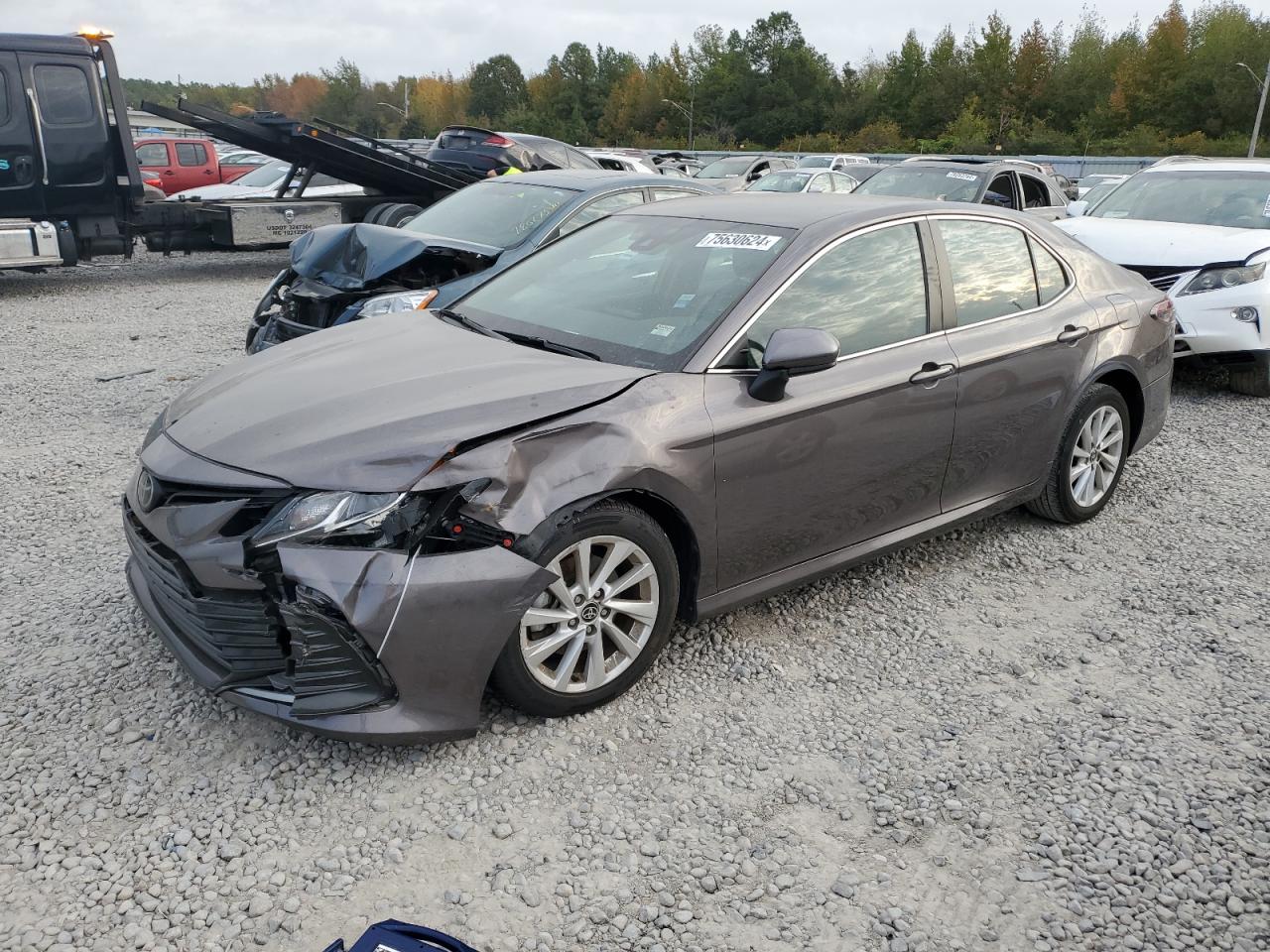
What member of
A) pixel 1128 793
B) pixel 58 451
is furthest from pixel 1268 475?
pixel 58 451

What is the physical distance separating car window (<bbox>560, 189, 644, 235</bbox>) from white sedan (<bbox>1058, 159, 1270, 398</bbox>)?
3720 mm

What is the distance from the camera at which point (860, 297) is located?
4020 millimetres

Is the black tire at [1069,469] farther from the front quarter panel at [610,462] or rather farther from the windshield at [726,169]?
the windshield at [726,169]

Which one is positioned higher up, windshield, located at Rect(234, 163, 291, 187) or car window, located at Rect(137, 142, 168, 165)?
car window, located at Rect(137, 142, 168, 165)

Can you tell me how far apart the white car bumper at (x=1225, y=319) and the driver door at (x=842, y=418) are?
4.24 m

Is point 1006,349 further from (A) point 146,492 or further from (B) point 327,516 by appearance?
(A) point 146,492

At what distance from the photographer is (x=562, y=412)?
3297 mm

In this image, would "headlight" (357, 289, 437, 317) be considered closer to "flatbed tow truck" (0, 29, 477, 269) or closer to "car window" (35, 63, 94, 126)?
"flatbed tow truck" (0, 29, 477, 269)

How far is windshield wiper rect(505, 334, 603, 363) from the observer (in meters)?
3.74

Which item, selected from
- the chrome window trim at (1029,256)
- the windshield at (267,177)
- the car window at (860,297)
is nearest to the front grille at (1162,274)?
the chrome window trim at (1029,256)

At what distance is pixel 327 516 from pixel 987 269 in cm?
302

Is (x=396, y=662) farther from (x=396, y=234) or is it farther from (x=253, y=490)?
(x=396, y=234)

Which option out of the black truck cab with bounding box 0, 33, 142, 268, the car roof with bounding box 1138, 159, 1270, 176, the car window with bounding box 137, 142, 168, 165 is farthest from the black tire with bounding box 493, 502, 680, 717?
the car window with bounding box 137, 142, 168, 165

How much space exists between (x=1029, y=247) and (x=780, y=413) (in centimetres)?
192
